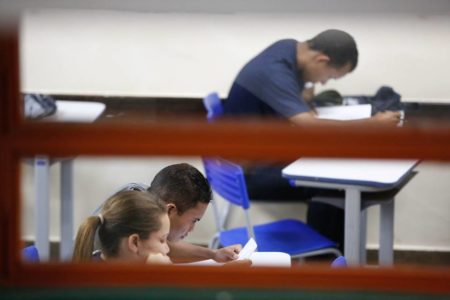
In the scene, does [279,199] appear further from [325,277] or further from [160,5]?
[325,277]

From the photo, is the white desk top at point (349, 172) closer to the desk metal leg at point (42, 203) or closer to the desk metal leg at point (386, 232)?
the desk metal leg at point (386, 232)

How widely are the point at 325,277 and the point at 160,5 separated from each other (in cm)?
289

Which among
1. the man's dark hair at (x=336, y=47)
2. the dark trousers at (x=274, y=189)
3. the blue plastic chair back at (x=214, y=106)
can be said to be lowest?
the dark trousers at (x=274, y=189)

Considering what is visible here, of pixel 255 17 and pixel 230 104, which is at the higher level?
pixel 255 17

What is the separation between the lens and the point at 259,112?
3605 mm

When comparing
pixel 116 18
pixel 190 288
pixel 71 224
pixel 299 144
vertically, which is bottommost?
pixel 71 224

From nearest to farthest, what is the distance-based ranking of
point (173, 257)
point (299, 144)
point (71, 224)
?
point (299, 144) → point (173, 257) → point (71, 224)

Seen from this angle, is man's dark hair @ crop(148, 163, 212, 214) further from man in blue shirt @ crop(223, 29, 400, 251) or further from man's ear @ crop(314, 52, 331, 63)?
man's ear @ crop(314, 52, 331, 63)

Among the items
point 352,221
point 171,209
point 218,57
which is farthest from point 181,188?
point 218,57

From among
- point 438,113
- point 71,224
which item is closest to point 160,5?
point 71,224

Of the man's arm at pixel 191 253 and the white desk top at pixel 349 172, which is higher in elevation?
the white desk top at pixel 349 172

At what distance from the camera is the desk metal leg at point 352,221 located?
119 inches

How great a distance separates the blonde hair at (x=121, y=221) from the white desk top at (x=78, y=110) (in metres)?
1.46

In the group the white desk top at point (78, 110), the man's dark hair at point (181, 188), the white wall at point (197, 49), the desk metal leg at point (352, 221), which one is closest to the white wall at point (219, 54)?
the white wall at point (197, 49)
